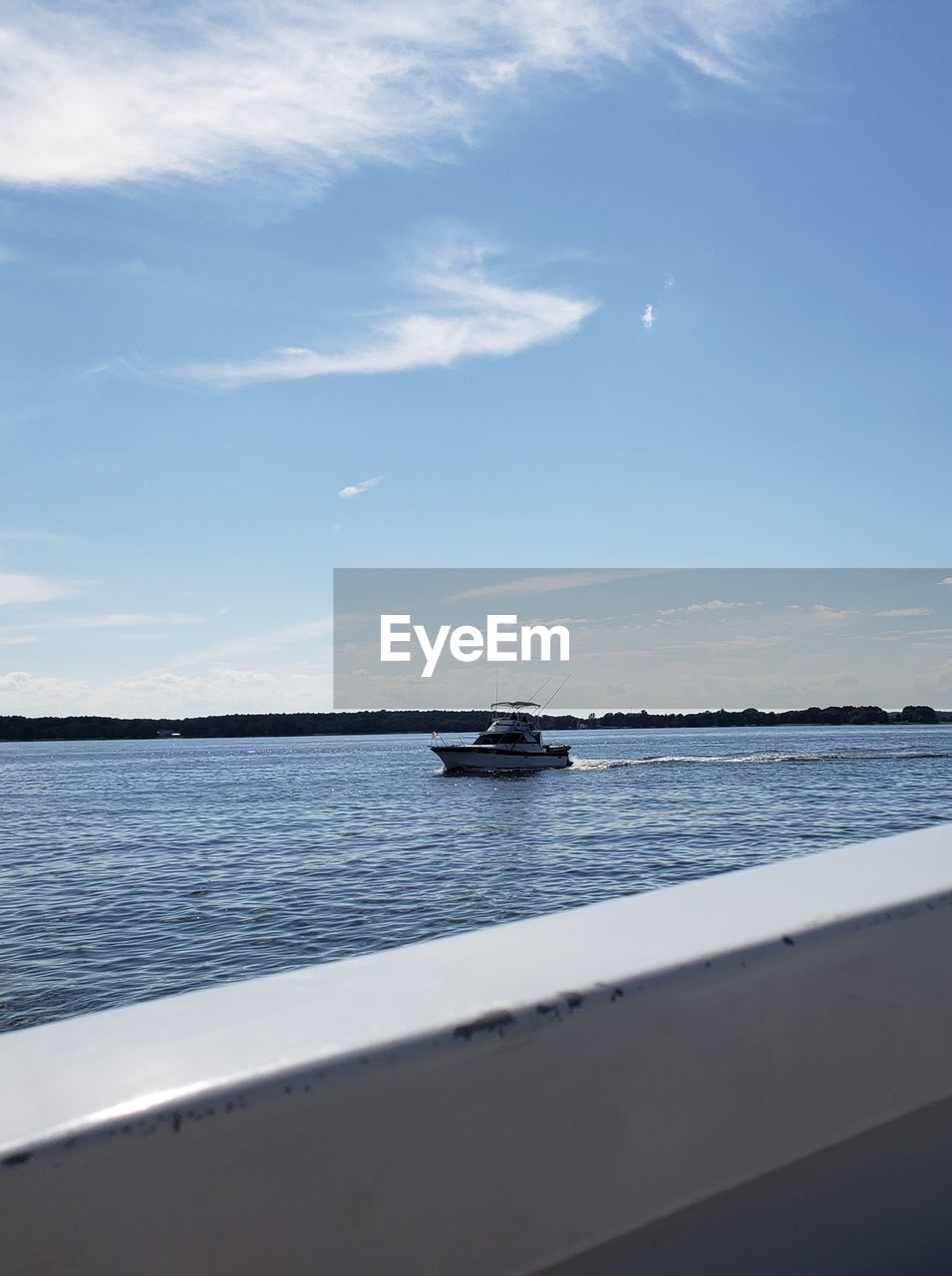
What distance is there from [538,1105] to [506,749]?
57.4m

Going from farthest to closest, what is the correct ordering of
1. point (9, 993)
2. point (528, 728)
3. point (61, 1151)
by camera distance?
point (528, 728), point (9, 993), point (61, 1151)

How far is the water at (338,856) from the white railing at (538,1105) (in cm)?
1203

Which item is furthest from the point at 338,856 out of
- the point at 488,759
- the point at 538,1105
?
the point at 488,759

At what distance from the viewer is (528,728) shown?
195 feet

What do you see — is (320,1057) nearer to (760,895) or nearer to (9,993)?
(760,895)

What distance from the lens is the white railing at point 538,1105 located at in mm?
825

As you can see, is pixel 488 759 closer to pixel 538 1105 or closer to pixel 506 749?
pixel 506 749

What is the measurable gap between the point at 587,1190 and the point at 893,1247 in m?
0.52

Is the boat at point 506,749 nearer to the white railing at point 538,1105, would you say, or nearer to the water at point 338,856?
the water at point 338,856

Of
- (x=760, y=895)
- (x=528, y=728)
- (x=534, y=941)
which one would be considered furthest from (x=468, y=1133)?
(x=528, y=728)

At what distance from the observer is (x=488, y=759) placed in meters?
58.6

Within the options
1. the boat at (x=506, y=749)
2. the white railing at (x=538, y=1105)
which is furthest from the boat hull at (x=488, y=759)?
the white railing at (x=538, y=1105)

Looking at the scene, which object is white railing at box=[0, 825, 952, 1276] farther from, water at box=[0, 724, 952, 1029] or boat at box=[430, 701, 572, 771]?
boat at box=[430, 701, 572, 771]

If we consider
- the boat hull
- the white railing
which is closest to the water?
the boat hull
